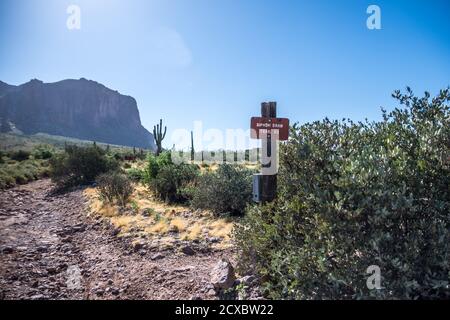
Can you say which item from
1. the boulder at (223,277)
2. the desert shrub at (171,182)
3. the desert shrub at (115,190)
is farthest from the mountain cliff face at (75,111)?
the boulder at (223,277)

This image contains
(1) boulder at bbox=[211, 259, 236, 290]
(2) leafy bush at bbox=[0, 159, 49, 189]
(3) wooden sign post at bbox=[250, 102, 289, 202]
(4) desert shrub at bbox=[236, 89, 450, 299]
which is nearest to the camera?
(4) desert shrub at bbox=[236, 89, 450, 299]

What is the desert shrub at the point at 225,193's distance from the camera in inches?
349

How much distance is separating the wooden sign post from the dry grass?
2.31 meters

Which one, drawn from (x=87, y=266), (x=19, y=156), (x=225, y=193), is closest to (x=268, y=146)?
(x=87, y=266)

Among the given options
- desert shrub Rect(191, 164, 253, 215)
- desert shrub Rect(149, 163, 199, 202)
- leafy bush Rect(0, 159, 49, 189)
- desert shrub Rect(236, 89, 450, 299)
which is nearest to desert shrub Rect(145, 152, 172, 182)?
desert shrub Rect(149, 163, 199, 202)

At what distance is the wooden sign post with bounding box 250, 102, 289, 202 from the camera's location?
15.0ft

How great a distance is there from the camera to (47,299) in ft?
14.9

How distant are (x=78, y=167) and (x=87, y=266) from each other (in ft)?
40.2

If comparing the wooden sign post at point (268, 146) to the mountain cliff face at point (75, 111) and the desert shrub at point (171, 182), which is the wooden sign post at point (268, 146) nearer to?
the desert shrub at point (171, 182)

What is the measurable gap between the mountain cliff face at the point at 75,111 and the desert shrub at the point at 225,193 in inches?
4360

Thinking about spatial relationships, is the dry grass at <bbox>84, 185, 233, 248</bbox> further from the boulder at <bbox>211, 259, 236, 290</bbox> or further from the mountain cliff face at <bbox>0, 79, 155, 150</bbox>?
the mountain cliff face at <bbox>0, 79, 155, 150</bbox>
